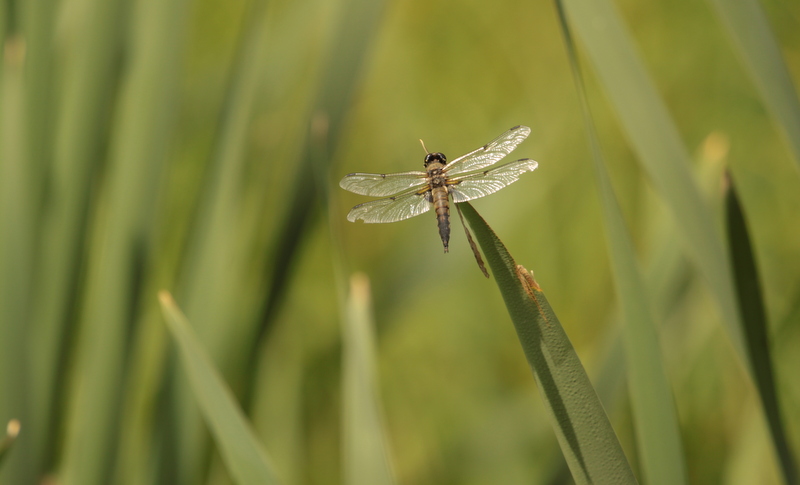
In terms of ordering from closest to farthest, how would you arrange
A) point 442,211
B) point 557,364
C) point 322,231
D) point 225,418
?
point 557,364 → point 225,418 → point 442,211 → point 322,231


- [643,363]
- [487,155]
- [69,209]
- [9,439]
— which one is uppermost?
[69,209]

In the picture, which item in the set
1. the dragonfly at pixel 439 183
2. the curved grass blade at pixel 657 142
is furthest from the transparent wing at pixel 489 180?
the curved grass blade at pixel 657 142

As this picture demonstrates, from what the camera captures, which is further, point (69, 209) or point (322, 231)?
point (322, 231)

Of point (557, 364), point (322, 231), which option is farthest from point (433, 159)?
point (322, 231)

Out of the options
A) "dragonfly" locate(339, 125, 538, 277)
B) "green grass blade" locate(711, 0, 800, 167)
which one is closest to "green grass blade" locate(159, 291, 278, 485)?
"dragonfly" locate(339, 125, 538, 277)

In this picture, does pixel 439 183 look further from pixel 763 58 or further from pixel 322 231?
pixel 322 231

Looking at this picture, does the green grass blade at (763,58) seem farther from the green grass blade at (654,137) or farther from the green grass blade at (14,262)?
the green grass blade at (14,262)

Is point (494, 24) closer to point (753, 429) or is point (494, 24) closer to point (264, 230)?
point (264, 230)
